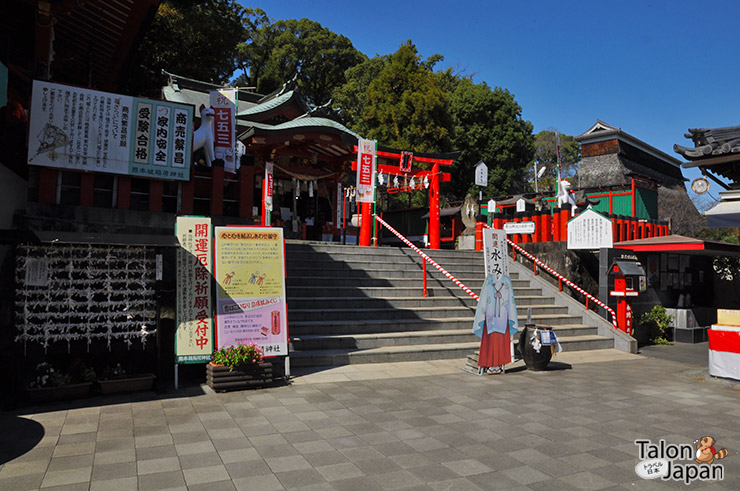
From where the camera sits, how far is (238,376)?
7.23 m

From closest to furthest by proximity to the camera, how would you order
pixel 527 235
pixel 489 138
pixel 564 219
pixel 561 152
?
pixel 564 219
pixel 527 235
pixel 489 138
pixel 561 152

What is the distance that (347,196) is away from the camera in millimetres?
23828

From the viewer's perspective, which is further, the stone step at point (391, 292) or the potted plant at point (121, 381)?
the stone step at point (391, 292)

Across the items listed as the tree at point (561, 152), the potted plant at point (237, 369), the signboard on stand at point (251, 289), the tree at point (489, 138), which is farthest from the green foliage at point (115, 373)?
the tree at point (561, 152)

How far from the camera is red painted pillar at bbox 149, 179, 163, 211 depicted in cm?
898

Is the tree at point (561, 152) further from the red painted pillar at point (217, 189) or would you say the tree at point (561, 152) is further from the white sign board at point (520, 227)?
the red painted pillar at point (217, 189)

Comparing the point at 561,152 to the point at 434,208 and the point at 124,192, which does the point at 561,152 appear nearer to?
the point at 434,208

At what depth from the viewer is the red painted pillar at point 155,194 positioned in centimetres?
898

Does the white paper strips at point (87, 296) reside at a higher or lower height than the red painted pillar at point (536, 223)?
lower

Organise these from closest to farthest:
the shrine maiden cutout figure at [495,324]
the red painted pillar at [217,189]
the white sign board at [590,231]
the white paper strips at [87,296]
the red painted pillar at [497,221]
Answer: the white paper strips at [87,296]
the shrine maiden cutout figure at [495,324]
the red painted pillar at [217,189]
the white sign board at [590,231]
the red painted pillar at [497,221]

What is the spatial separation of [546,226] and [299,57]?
30566 mm

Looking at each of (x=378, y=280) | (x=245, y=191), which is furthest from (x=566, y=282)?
(x=245, y=191)

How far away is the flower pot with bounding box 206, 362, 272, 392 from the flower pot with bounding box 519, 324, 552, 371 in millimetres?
4893

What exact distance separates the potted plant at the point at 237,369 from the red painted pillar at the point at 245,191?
350 centimetres
